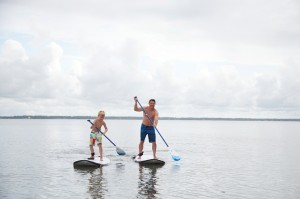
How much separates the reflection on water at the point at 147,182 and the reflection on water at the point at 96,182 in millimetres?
1142

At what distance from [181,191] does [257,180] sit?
3.75m

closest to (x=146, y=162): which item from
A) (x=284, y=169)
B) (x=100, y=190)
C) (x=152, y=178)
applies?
(x=152, y=178)

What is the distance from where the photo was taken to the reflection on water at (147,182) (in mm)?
10711

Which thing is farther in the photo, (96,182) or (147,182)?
(147,182)

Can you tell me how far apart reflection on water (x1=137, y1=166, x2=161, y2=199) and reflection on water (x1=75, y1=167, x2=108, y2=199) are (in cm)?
114

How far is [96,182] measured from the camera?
1238 centimetres

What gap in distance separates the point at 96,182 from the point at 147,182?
5.68 ft

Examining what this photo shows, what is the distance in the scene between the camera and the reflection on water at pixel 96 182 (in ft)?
35.3

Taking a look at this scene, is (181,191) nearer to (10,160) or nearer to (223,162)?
(223,162)

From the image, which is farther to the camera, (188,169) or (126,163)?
(126,163)

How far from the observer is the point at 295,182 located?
13.4 m

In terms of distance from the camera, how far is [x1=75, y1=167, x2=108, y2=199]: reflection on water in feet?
35.3

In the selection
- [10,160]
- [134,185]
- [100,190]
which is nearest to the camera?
[100,190]

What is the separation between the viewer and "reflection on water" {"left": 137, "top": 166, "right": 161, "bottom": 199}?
1071 centimetres
